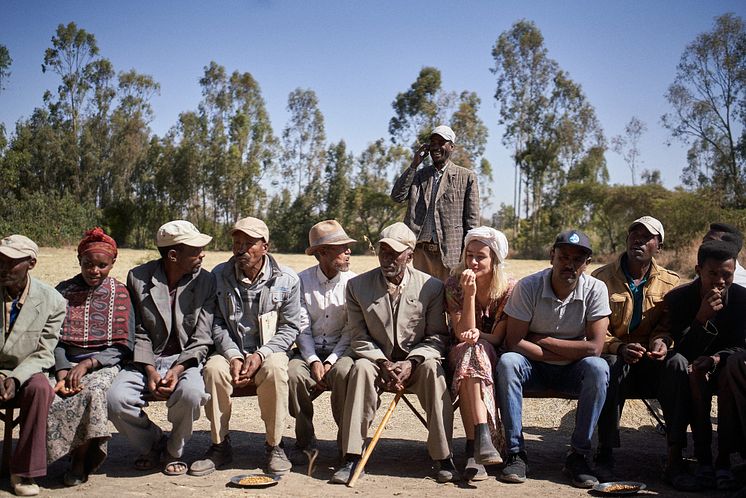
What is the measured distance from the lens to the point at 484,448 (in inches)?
171

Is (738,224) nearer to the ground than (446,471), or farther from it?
farther from it

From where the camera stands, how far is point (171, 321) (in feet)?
16.1

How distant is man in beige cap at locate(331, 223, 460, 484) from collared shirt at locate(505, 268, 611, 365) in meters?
0.59

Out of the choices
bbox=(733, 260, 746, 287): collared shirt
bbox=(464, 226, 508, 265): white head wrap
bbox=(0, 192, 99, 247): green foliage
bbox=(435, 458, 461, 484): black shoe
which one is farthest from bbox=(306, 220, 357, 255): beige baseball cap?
bbox=(0, 192, 99, 247): green foliage

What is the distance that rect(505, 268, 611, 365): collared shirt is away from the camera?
4684 millimetres

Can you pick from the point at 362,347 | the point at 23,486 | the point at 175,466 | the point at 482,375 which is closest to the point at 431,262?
the point at 362,347

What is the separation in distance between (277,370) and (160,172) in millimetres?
37775

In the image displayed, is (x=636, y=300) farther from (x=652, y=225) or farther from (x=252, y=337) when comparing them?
(x=252, y=337)

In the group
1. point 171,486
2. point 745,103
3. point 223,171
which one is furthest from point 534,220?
point 171,486

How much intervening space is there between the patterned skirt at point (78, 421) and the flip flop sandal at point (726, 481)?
3.82m

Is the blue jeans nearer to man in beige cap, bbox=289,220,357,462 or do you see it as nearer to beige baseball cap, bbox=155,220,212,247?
man in beige cap, bbox=289,220,357,462

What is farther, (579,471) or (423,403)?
(423,403)

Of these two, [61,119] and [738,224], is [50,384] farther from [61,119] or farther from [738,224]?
[61,119]

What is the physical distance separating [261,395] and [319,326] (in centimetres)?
79
